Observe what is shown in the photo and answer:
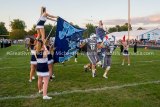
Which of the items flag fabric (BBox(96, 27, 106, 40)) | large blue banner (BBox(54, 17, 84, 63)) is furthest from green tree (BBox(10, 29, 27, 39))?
large blue banner (BBox(54, 17, 84, 63))

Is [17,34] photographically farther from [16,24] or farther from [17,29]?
[16,24]

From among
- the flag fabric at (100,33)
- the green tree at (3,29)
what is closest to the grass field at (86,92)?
the flag fabric at (100,33)

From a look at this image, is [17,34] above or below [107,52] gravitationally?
above

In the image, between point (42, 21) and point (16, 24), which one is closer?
point (42, 21)

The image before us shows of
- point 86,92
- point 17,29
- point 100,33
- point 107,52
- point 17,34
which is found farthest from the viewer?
point 17,29

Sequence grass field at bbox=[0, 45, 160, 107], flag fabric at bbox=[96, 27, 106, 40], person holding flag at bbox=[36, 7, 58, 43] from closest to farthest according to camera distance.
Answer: grass field at bbox=[0, 45, 160, 107]
person holding flag at bbox=[36, 7, 58, 43]
flag fabric at bbox=[96, 27, 106, 40]

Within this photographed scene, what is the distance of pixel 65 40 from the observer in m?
12.4

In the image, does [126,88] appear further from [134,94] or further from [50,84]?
[50,84]

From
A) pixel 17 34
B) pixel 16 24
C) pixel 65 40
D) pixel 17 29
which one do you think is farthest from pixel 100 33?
pixel 16 24

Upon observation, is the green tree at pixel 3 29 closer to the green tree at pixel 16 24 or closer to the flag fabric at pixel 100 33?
the green tree at pixel 16 24

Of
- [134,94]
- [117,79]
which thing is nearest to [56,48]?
[117,79]

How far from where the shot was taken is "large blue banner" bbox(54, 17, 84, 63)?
12.0 m

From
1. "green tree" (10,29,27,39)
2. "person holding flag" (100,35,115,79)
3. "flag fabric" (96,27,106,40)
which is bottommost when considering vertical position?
"person holding flag" (100,35,115,79)

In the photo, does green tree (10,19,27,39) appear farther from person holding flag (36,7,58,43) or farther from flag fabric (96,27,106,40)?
person holding flag (36,7,58,43)
